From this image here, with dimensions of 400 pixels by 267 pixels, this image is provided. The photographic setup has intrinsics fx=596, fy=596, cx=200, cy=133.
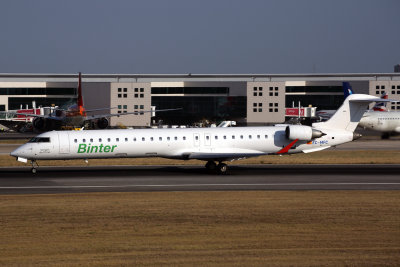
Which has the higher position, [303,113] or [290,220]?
[303,113]

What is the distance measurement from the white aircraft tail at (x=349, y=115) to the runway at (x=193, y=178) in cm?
264

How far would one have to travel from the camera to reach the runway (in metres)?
27.8

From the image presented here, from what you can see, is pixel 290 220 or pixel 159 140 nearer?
pixel 290 220

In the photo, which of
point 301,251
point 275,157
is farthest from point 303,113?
point 301,251

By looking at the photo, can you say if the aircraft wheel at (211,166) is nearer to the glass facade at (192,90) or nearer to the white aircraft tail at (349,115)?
the white aircraft tail at (349,115)

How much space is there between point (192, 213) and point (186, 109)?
324 feet

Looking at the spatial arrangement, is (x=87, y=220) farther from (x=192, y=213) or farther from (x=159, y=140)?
(x=159, y=140)

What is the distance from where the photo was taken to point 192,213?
20.9m

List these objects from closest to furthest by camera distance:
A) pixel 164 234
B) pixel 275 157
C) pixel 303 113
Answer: pixel 164 234 → pixel 275 157 → pixel 303 113

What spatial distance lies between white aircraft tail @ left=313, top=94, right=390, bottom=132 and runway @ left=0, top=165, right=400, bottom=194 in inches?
104

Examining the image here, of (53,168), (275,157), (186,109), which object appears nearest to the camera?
(53,168)

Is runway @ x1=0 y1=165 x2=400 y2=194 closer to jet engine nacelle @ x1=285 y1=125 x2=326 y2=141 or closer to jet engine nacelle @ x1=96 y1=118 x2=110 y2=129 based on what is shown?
jet engine nacelle @ x1=285 y1=125 x2=326 y2=141

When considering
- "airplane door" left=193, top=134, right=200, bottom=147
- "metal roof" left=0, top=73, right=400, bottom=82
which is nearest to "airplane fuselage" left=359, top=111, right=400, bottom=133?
"airplane door" left=193, top=134, right=200, bottom=147

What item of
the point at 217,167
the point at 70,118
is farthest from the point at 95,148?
the point at 70,118
